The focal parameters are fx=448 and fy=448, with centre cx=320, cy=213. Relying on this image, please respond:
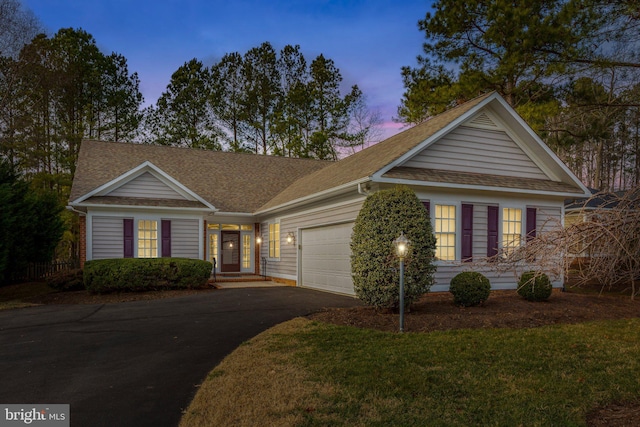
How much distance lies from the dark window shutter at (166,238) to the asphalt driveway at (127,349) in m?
4.40

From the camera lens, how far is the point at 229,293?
45.8 feet

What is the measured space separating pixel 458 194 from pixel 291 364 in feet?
27.5

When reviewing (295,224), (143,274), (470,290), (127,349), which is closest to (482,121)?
(470,290)

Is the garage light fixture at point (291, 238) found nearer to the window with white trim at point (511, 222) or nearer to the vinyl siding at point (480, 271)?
the vinyl siding at point (480, 271)

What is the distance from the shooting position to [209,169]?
22.6 metres

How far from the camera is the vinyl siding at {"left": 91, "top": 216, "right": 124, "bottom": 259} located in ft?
52.1

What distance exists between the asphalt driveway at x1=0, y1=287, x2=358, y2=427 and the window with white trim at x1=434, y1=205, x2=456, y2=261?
114 inches

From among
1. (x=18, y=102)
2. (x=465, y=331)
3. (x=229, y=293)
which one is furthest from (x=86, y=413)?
(x=18, y=102)

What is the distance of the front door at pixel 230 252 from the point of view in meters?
20.3

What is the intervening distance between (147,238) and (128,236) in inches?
26.7

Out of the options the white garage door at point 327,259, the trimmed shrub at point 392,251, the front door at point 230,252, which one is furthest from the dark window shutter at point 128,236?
the trimmed shrub at point 392,251

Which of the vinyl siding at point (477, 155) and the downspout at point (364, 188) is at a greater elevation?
the vinyl siding at point (477, 155)

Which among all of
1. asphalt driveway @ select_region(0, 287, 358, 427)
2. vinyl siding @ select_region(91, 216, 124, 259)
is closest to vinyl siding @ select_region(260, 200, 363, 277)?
asphalt driveway @ select_region(0, 287, 358, 427)

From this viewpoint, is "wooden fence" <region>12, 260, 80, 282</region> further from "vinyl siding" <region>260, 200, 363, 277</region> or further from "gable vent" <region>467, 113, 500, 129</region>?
"gable vent" <region>467, 113, 500, 129</region>
